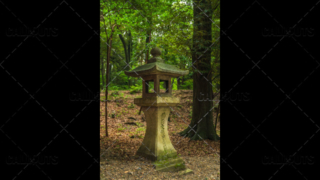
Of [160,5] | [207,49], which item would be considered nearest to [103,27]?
A: [160,5]

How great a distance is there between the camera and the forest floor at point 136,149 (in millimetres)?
4133

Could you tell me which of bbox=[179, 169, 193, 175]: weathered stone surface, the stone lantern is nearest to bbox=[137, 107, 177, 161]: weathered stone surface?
the stone lantern

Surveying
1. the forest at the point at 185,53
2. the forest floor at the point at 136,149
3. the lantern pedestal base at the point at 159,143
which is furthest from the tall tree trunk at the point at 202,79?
the lantern pedestal base at the point at 159,143

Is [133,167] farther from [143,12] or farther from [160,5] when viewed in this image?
[160,5]

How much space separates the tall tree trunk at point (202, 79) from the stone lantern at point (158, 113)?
77.2 inches

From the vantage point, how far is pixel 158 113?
477 cm

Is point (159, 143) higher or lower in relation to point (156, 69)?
lower

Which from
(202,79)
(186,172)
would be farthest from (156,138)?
(202,79)

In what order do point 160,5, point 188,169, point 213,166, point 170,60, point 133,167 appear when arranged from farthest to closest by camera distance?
point 170,60 < point 160,5 < point 213,166 < point 188,169 < point 133,167

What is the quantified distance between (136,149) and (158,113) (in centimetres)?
173

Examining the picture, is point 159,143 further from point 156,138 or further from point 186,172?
point 186,172

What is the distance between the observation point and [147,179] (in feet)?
12.6

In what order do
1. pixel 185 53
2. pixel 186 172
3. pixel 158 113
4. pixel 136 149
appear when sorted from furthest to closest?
pixel 185 53
pixel 136 149
pixel 158 113
pixel 186 172

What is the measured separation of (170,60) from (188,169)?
577 cm
